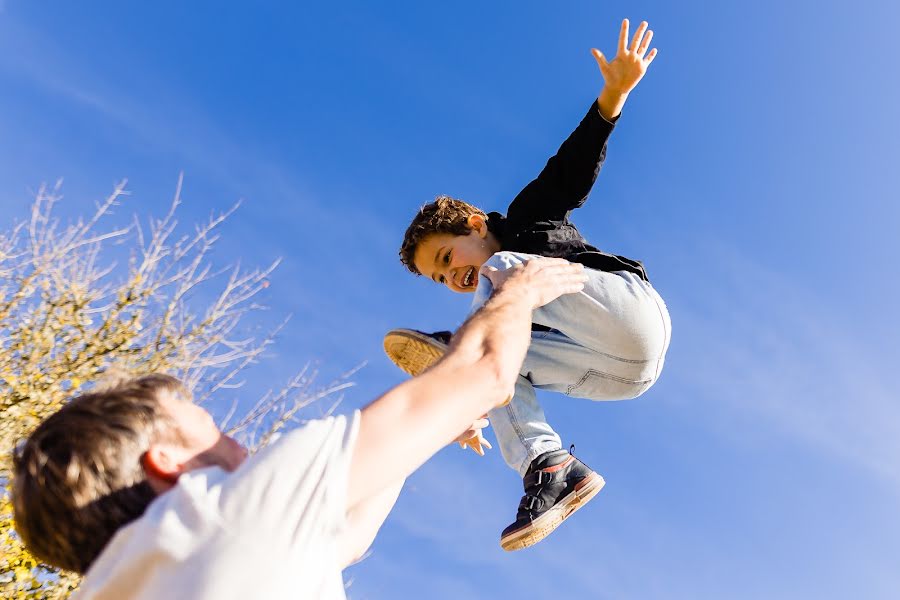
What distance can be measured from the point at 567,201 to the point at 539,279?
105cm

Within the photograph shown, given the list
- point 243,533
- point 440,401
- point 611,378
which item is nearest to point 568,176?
point 611,378

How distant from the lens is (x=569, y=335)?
328 cm

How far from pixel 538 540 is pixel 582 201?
4.87ft

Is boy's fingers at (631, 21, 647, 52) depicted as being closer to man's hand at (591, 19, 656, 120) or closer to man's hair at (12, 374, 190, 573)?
man's hand at (591, 19, 656, 120)

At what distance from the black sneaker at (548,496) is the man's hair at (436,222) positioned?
4.06 ft

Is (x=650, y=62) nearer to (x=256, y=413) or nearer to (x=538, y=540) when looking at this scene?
(x=538, y=540)

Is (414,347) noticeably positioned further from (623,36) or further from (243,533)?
(243,533)

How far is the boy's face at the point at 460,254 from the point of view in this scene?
385cm

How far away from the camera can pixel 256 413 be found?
25.6ft

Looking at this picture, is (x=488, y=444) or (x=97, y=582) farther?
(x=488, y=444)

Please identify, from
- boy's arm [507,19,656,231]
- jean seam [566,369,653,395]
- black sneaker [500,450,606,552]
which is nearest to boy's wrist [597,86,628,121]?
boy's arm [507,19,656,231]

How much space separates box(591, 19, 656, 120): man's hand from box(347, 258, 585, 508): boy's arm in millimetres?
1561

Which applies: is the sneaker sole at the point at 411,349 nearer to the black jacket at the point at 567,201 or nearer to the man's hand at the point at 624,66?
the black jacket at the point at 567,201

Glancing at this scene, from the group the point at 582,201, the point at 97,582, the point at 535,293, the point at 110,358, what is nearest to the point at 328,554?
the point at 97,582
